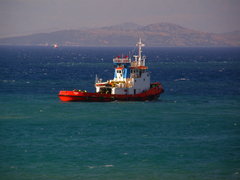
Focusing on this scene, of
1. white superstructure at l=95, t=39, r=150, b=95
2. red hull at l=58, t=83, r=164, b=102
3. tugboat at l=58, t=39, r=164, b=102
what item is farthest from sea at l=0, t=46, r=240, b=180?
white superstructure at l=95, t=39, r=150, b=95

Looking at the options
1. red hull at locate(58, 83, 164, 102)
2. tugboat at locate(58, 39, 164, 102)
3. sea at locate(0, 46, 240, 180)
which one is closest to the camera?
sea at locate(0, 46, 240, 180)

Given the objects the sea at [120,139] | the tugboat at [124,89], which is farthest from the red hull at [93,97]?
the sea at [120,139]

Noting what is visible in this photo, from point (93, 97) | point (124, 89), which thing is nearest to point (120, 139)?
point (93, 97)

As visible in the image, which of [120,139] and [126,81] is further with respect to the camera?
[126,81]

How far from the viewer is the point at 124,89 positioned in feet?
263

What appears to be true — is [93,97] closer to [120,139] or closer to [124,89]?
[124,89]

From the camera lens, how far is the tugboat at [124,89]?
79.2 metres

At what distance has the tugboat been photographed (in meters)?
79.2

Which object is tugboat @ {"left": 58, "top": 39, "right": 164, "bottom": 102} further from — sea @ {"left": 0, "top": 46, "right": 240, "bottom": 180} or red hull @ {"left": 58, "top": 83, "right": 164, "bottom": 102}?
sea @ {"left": 0, "top": 46, "right": 240, "bottom": 180}

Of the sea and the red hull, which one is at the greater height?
the red hull

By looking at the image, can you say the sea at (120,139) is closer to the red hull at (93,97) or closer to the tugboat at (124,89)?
the red hull at (93,97)

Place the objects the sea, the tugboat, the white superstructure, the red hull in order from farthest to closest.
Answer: the white superstructure → the tugboat → the red hull → the sea

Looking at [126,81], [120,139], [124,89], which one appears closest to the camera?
[120,139]

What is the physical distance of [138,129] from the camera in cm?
6025
